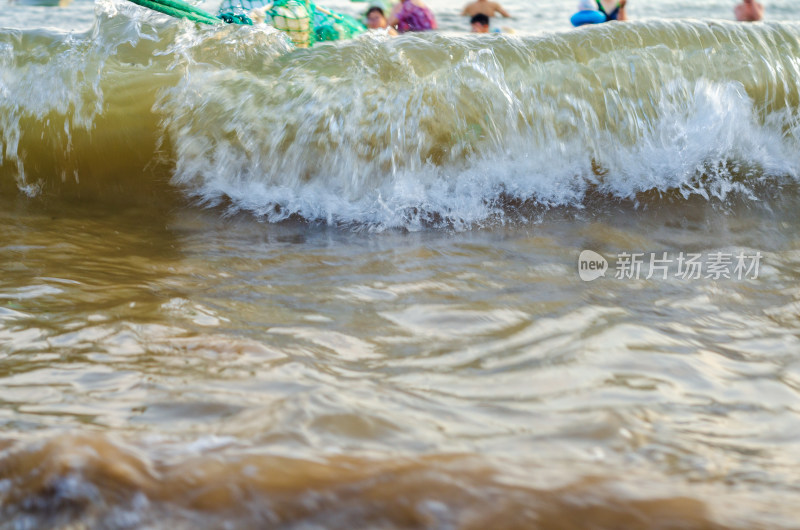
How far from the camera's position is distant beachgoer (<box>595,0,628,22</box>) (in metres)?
6.91

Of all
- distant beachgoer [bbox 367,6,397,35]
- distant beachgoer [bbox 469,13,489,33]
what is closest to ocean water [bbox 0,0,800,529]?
distant beachgoer [bbox 367,6,397,35]

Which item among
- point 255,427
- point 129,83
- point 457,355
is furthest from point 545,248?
point 129,83

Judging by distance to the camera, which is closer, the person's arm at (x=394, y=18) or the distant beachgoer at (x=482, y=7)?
the person's arm at (x=394, y=18)

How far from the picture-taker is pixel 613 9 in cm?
697

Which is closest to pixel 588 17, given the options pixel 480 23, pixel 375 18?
pixel 480 23

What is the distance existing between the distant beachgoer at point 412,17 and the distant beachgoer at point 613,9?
1621mm

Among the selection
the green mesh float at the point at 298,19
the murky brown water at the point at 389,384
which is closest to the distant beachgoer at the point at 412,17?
the green mesh float at the point at 298,19

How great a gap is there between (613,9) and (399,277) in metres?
5.60

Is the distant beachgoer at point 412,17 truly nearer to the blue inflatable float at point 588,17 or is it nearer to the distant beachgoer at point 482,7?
the distant beachgoer at point 482,7

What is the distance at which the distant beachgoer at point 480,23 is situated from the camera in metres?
7.71

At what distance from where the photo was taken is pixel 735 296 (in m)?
2.21

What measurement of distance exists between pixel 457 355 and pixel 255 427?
0.58m

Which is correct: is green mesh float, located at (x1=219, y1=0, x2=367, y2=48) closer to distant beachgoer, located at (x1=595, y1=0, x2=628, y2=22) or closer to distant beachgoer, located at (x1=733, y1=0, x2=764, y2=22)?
distant beachgoer, located at (x1=595, y1=0, x2=628, y2=22)

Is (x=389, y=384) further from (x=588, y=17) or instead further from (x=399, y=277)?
(x=588, y=17)
